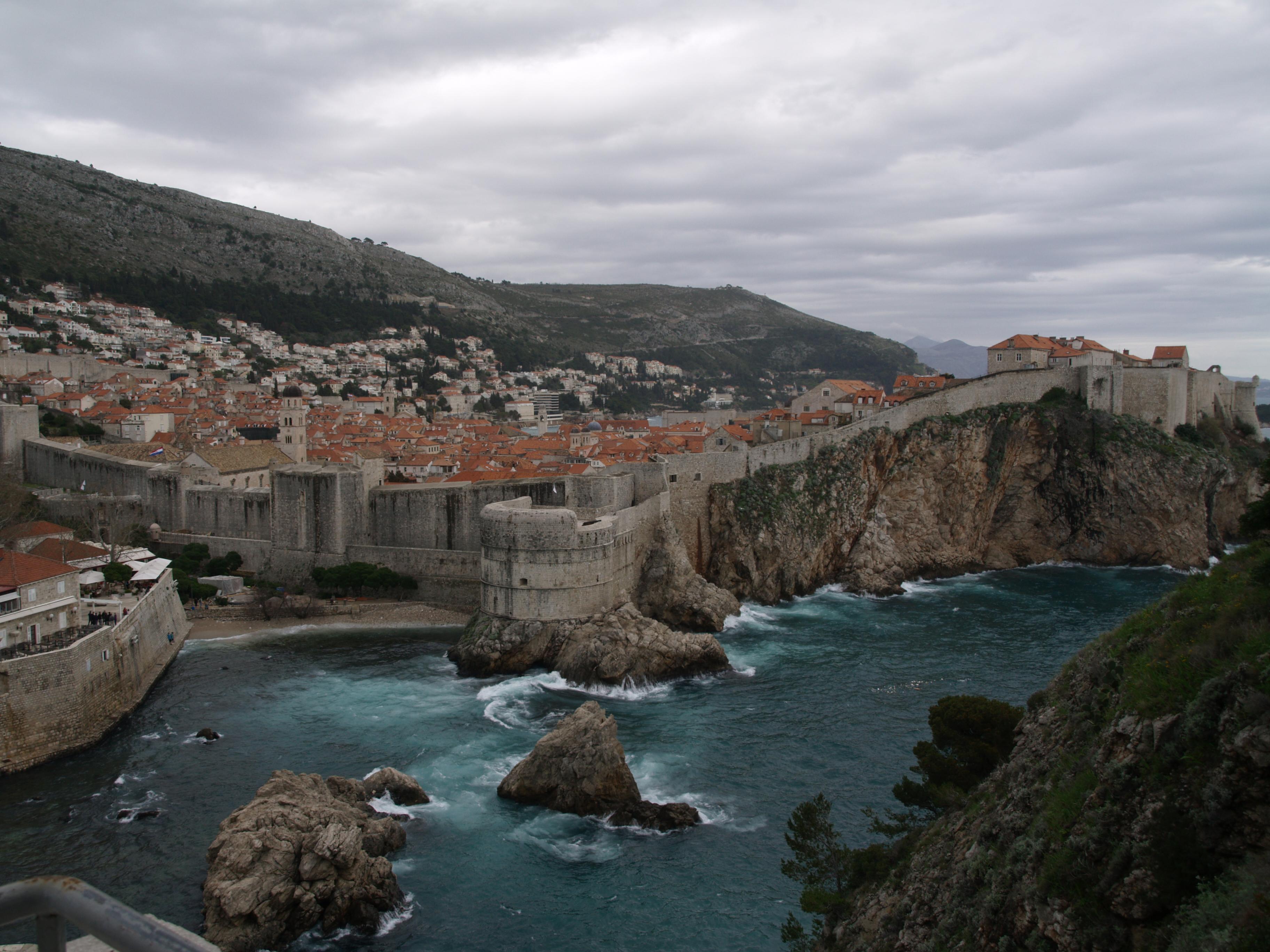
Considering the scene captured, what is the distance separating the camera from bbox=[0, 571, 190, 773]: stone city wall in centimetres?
1711

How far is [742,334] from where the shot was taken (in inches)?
6024

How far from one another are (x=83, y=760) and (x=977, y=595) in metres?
29.5

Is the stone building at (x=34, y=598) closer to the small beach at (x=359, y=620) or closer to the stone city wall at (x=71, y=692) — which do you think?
the stone city wall at (x=71, y=692)

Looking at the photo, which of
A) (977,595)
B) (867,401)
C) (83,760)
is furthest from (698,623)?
(867,401)

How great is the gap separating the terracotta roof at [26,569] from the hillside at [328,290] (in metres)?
71.6

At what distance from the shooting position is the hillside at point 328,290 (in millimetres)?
87188

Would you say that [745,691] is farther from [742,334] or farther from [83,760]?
[742,334]

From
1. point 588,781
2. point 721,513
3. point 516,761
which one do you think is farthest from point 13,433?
point 588,781

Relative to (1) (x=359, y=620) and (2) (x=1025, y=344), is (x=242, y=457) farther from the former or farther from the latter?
(2) (x=1025, y=344)

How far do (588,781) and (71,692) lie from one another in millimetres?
11500

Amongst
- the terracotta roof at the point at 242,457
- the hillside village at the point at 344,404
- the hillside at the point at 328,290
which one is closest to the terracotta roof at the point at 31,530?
the terracotta roof at the point at 242,457

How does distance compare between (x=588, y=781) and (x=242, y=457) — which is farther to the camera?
(x=242, y=457)

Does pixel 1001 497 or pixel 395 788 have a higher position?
pixel 1001 497

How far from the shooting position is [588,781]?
1600 centimetres
